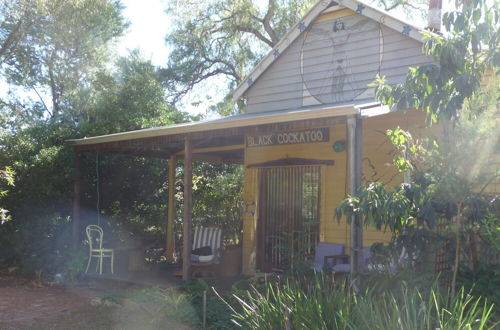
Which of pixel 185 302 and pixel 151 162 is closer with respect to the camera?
pixel 185 302

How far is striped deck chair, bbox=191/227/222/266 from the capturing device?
9.19m

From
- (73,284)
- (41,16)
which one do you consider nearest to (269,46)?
(41,16)

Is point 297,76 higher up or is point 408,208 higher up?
point 297,76

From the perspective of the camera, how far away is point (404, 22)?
870 cm

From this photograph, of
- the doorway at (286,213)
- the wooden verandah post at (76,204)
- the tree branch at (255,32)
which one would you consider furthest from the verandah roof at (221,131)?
the tree branch at (255,32)

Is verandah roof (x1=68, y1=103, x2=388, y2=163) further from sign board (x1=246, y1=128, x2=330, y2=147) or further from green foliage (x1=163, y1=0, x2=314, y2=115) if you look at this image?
green foliage (x1=163, y1=0, x2=314, y2=115)

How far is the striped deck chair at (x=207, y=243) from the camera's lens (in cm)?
919

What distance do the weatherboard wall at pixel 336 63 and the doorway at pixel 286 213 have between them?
147cm

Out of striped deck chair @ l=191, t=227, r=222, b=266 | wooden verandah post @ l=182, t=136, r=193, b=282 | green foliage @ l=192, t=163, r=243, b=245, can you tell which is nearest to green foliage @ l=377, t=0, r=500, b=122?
wooden verandah post @ l=182, t=136, r=193, b=282

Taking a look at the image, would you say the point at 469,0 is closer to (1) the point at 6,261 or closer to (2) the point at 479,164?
(2) the point at 479,164

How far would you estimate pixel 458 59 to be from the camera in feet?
13.7

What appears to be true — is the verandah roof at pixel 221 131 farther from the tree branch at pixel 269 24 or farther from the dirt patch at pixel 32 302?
the tree branch at pixel 269 24

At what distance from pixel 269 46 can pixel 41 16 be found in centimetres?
843

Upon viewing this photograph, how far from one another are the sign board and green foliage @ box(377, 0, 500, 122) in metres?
4.23
